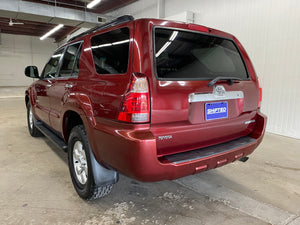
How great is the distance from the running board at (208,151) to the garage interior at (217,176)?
589 mm

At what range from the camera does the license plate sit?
5.48 feet

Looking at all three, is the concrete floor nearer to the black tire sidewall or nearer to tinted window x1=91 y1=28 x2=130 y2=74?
the black tire sidewall

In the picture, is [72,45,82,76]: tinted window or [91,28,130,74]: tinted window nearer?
A: [91,28,130,74]: tinted window

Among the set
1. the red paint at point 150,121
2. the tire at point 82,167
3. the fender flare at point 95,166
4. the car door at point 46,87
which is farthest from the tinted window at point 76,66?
the car door at point 46,87

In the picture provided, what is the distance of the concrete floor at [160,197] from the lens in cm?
183

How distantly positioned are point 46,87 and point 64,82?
79cm

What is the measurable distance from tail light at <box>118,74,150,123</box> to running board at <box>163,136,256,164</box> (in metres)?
0.35

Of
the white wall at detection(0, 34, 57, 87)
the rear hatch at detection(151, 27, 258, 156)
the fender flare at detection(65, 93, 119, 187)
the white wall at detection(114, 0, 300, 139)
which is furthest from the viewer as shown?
the white wall at detection(0, 34, 57, 87)

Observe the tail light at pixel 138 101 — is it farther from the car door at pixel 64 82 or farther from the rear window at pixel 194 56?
the car door at pixel 64 82

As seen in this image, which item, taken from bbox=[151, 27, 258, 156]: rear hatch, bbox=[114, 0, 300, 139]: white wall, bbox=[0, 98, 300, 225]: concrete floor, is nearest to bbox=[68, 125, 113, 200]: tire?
bbox=[0, 98, 300, 225]: concrete floor

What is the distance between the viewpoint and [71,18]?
908 cm

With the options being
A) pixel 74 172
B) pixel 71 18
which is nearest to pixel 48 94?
pixel 74 172

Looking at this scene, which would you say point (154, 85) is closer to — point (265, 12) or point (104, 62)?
point (104, 62)

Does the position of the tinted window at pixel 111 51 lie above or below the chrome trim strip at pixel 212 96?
above
